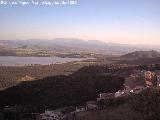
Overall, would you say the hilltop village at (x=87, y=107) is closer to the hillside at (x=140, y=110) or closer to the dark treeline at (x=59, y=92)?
the hillside at (x=140, y=110)

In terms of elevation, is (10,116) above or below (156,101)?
below

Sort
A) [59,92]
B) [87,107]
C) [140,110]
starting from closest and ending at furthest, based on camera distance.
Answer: [140,110] < [87,107] < [59,92]

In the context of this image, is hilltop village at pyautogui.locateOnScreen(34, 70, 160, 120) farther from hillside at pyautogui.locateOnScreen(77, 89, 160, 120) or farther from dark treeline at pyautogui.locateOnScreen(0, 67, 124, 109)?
dark treeline at pyautogui.locateOnScreen(0, 67, 124, 109)

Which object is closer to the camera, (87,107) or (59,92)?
(87,107)

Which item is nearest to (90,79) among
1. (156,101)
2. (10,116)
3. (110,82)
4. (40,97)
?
(110,82)

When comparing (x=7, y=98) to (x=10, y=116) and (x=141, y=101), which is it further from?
(x=141, y=101)

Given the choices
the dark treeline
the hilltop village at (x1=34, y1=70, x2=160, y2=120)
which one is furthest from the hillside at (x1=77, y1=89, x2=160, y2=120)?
the dark treeline

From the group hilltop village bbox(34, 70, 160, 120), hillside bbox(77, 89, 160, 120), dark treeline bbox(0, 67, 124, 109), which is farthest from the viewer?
dark treeline bbox(0, 67, 124, 109)

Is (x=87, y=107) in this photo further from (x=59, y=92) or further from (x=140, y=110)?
(x=59, y=92)

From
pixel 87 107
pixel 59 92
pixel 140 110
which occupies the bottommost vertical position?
pixel 59 92

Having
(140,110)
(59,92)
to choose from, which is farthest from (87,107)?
(59,92)

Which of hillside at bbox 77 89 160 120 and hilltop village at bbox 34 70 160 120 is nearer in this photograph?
hillside at bbox 77 89 160 120
